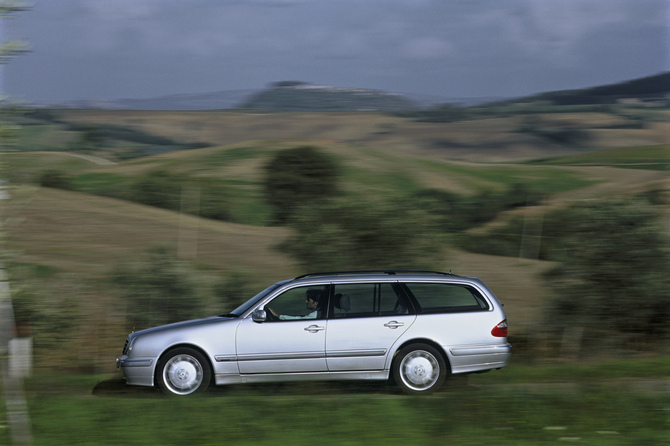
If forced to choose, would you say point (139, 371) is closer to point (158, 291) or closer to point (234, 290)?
point (158, 291)

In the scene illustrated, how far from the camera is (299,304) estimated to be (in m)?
9.23

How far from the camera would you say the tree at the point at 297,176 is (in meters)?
37.9

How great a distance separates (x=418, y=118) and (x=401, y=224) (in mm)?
41697

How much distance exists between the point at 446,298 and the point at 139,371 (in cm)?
372

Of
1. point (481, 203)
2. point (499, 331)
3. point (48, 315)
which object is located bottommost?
point (48, 315)

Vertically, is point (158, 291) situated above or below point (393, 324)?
below

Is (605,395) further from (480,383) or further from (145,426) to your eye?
(145,426)

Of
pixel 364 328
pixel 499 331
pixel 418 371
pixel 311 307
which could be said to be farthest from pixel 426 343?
pixel 311 307

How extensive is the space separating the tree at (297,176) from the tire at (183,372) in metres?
26.8

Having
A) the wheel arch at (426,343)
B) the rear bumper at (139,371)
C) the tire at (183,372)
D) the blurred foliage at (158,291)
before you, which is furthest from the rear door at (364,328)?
the blurred foliage at (158,291)

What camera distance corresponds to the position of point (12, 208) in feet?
19.6

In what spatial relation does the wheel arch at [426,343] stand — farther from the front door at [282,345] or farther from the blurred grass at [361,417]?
the front door at [282,345]

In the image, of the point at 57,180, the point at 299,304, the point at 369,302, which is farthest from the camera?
the point at 57,180

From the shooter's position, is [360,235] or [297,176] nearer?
[360,235]
